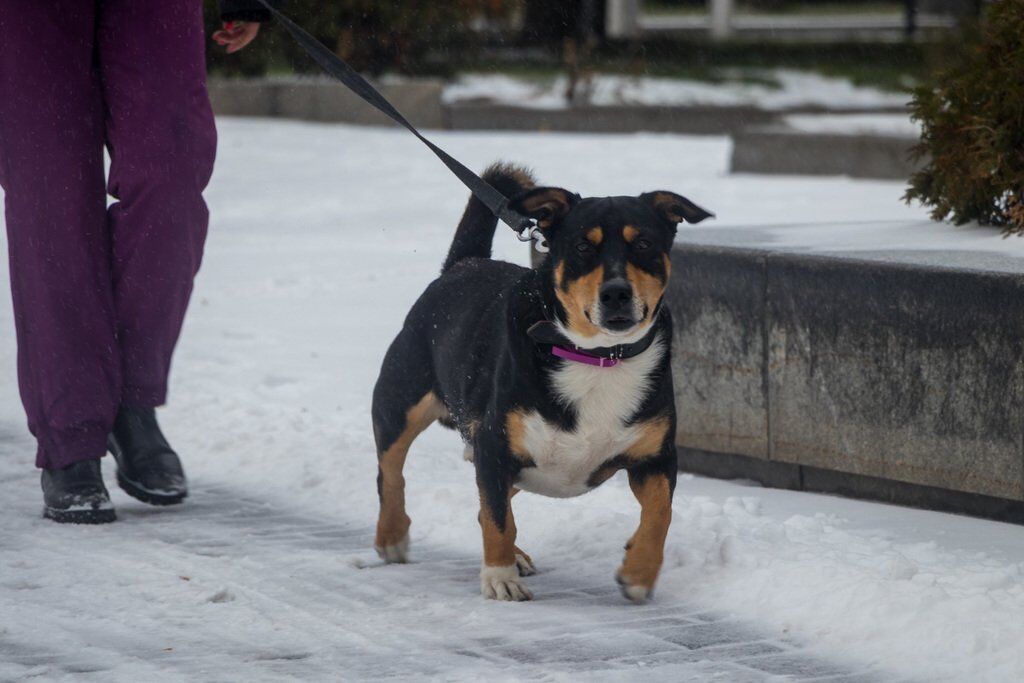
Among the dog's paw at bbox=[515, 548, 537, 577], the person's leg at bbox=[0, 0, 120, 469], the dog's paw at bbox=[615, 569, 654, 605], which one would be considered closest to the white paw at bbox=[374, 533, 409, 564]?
the dog's paw at bbox=[515, 548, 537, 577]

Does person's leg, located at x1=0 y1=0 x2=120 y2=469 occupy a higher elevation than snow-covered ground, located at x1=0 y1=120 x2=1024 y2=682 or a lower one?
higher

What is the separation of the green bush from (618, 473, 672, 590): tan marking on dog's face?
2045 millimetres

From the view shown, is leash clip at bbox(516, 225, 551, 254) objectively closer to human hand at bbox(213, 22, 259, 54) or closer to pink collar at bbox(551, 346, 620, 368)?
pink collar at bbox(551, 346, 620, 368)

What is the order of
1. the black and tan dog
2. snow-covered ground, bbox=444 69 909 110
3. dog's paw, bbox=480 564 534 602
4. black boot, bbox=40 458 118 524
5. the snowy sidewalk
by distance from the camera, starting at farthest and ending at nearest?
snow-covered ground, bbox=444 69 909 110 → black boot, bbox=40 458 118 524 → dog's paw, bbox=480 564 534 602 → the black and tan dog → the snowy sidewalk

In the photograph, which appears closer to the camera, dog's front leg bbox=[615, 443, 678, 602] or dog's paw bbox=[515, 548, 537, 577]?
dog's front leg bbox=[615, 443, 678, 602]

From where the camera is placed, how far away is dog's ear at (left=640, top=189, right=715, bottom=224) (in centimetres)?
414

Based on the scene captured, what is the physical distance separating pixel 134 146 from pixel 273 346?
262 cm

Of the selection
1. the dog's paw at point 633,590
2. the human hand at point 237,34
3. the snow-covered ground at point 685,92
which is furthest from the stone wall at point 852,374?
the snow-covered ground at point 685,92

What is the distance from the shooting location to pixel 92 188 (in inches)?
197

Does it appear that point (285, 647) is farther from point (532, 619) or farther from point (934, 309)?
point (934, 309)

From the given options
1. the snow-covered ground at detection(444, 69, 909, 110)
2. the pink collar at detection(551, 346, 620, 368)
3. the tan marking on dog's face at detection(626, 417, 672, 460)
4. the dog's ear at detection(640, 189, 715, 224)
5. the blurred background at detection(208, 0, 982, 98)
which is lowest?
the tan marking on dog's face at detection(626, 417, 672, 460)

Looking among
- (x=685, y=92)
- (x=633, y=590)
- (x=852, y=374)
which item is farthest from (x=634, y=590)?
(x=685, y=92)

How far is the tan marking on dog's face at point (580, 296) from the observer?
12.8 ft

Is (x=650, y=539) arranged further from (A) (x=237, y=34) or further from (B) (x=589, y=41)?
(B) (x=589, y=41)
